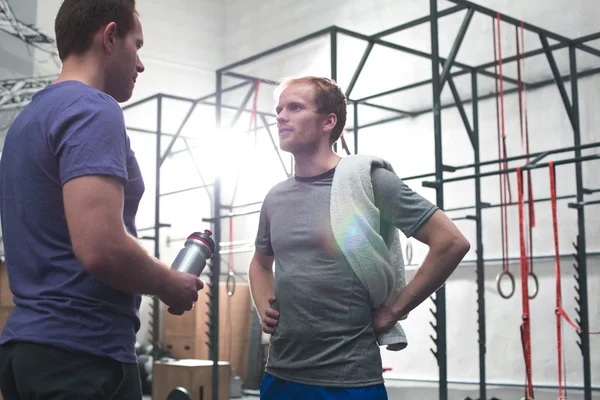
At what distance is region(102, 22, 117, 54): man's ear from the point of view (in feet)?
4.33

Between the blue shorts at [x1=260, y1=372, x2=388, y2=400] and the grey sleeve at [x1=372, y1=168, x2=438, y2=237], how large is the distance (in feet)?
1.28

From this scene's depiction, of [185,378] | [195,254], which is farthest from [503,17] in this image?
[195,254]

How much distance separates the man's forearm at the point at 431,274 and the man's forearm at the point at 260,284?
1.37ft

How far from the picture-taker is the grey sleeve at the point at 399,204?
174cm

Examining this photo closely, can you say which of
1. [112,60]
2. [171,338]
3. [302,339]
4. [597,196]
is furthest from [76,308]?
[171,338]

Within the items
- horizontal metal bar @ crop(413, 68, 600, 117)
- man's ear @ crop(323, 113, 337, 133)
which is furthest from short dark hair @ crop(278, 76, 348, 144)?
horizontal metal bar @ crop(413, 68, 600, 117)

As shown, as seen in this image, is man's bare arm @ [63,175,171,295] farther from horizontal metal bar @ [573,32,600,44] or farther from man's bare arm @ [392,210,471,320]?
horizontal metal bar @ [573,32,600,44]

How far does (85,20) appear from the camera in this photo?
4.30 ft

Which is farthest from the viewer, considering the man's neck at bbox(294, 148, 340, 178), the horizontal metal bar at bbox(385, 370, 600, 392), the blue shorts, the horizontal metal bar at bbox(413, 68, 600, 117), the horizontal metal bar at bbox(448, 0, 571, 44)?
the horizontal metal bar at bbox(413, 68, 600, 117)

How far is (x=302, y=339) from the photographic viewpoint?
5.80 feet

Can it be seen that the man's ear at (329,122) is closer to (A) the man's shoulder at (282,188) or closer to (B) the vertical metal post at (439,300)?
(A) the man's shoulder at (282,188)

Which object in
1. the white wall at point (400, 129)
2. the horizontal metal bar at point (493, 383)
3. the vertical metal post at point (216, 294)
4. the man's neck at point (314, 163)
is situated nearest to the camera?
the man's neck at point (314, 163)

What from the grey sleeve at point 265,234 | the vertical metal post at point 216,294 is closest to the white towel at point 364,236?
the grey sleeve at point 265,234

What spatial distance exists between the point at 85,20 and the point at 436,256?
38.5 inches
